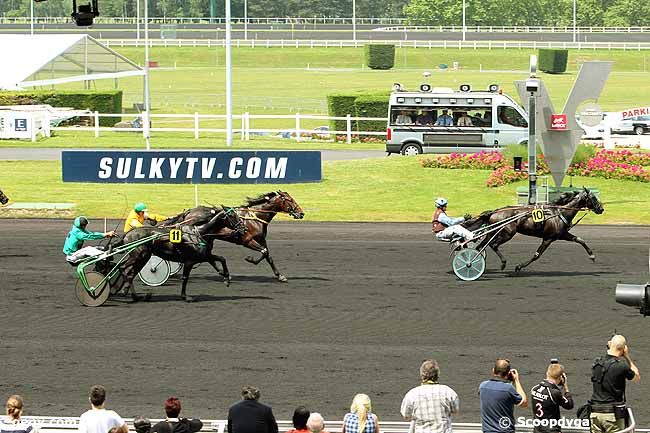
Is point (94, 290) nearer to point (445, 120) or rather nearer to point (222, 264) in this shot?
point (222, 264)

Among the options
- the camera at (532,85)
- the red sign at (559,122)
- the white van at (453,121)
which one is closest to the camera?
the camera at (532,85)

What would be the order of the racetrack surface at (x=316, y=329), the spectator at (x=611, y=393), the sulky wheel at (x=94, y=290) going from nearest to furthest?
the spectator at (x=611, y=393) < the racetrack surface at (x=316, y=329) < the sulky wheel at (x=94, y=290)

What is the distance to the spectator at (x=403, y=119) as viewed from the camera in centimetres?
3638

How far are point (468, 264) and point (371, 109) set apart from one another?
26491 millimetres

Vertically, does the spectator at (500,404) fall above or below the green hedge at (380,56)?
below

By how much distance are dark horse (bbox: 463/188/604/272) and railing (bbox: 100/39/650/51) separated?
71771 mm

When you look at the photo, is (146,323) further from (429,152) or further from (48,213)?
(429,152)

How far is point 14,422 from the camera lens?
9.20 meters

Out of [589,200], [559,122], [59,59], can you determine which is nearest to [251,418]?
[589,200]

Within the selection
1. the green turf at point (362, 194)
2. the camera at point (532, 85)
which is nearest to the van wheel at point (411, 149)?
the green turf at point (362, 194)

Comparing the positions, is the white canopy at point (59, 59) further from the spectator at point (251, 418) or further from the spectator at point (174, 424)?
the spectator at point (251, 418)

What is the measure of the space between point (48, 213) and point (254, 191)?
532 centimetres

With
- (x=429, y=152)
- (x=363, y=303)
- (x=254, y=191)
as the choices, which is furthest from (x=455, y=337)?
(x=429, y=152)

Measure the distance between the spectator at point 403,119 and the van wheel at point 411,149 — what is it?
74cm
